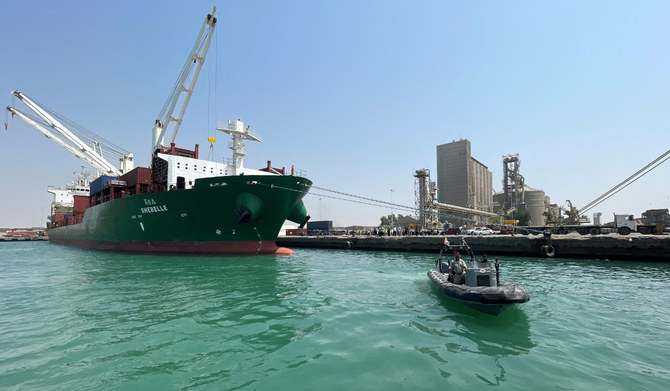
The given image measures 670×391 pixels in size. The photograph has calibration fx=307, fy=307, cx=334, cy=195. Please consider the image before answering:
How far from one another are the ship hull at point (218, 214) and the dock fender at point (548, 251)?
770 inches

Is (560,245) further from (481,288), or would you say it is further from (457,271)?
(481,288)

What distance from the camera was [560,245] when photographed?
80.2ft

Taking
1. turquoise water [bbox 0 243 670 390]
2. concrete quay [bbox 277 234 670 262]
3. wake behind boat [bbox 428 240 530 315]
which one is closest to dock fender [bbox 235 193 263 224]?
turquoise water [bbox 0 243 670 390]

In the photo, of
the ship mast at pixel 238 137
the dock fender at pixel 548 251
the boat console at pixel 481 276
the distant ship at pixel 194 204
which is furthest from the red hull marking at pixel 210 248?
the dock fender at pixel 548 251

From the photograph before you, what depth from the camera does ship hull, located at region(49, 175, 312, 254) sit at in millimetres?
22969

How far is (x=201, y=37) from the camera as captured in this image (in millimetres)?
31453

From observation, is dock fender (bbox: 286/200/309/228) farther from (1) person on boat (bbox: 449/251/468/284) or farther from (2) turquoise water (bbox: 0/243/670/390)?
(1) person on boat (bbox: 449/251/468/284)

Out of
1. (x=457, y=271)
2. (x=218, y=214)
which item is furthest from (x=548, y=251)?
(x=218, y=214)

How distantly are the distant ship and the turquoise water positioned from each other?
1036cm

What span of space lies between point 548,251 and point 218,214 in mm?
26120

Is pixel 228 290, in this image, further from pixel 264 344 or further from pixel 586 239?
pixel 586 239

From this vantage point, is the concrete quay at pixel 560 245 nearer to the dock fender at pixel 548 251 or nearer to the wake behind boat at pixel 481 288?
the dock fender at pixel 548 251

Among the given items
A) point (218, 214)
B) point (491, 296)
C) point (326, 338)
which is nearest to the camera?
point (326, 338)

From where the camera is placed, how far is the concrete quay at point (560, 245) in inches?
839
